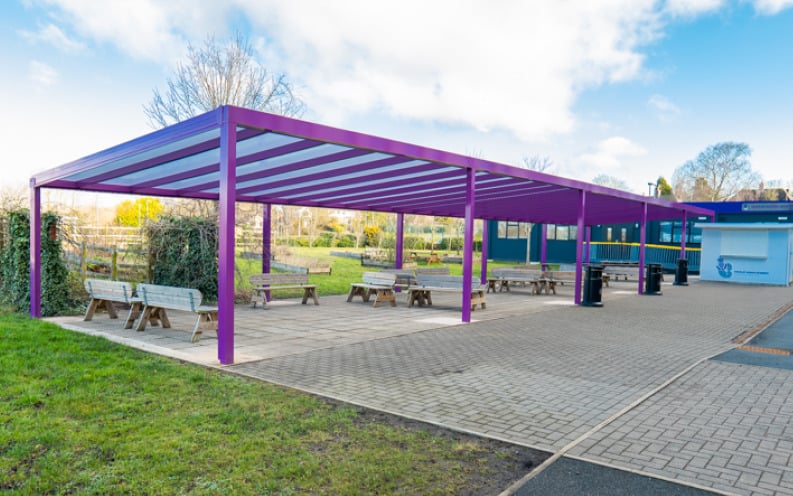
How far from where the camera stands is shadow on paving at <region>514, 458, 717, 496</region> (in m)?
3.19

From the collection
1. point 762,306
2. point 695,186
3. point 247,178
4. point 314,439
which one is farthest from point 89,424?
point 695,186

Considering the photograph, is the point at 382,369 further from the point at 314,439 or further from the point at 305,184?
the point at 305,184

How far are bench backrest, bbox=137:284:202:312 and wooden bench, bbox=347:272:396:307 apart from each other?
537 centimetres

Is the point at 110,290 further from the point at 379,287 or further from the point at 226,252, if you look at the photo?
the point at 379,287

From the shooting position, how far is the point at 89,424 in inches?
163

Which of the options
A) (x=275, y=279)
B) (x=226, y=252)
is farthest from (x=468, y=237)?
(x=226, y=252)

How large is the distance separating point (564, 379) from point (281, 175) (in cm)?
632

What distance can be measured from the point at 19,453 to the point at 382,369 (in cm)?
356

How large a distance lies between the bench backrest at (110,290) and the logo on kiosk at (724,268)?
23.3m

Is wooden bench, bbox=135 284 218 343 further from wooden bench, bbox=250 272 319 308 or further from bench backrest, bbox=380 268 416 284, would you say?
bench backrest, bbox=380 268 416 284

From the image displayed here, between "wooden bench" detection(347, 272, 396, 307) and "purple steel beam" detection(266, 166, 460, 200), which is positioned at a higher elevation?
"purple steel beam" detection(266, 166, 460, 200)

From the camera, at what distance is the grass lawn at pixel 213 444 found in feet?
10.6

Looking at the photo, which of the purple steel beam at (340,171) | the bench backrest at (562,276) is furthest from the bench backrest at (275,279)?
the bench backrest at (562,276)

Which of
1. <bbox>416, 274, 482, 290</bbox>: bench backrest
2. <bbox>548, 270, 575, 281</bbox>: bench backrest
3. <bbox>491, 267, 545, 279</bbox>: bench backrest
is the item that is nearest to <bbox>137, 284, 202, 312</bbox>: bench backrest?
<bbox>416, 274, 482, 290</bbox>: bench backrest
